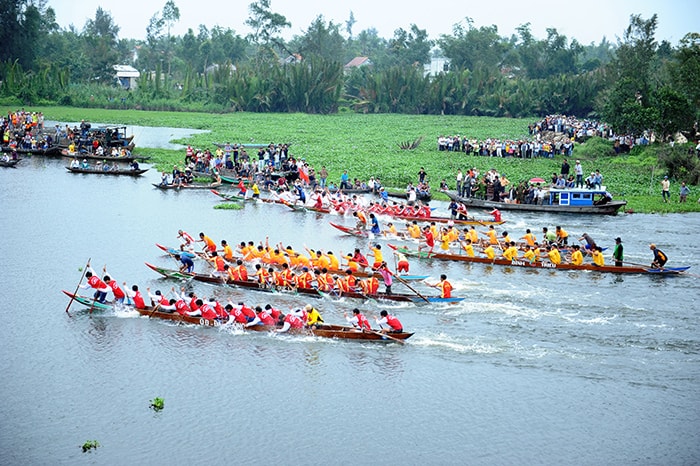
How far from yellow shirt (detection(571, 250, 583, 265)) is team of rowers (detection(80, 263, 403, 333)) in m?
9.61

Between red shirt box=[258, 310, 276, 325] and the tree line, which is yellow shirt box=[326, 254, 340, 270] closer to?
red shirt box=[258, 310, 276, 325]

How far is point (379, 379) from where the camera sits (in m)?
21.6

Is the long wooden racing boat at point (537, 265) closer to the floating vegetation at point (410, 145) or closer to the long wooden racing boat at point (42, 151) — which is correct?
the floating vegetation at point (410, 145)

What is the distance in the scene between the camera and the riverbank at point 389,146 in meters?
50.0

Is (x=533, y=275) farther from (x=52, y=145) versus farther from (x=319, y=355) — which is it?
(x=52, y=145)

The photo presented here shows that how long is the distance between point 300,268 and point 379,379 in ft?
28.7

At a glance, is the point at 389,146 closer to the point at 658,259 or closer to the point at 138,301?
the point at 658,259

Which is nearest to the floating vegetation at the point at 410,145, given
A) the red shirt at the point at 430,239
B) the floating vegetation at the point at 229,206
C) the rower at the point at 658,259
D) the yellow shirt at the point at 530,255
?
the floating vegetation at the point at 229,206

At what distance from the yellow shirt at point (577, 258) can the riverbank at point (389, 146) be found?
1316 centimetres

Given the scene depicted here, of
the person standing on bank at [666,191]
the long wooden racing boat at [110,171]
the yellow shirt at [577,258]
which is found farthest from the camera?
the long wooden racing boat at [110,171]

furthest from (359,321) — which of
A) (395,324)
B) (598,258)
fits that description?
(598,258)

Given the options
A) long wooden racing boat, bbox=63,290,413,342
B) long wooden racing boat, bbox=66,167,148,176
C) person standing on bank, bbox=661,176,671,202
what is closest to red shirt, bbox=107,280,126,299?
long wooden racing boat, bbox=63,290,413,342

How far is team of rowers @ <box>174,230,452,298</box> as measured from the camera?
90.0 feet

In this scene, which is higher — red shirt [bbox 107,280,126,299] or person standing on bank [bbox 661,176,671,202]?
person standing on bank [bbox 661,176,671,202]
